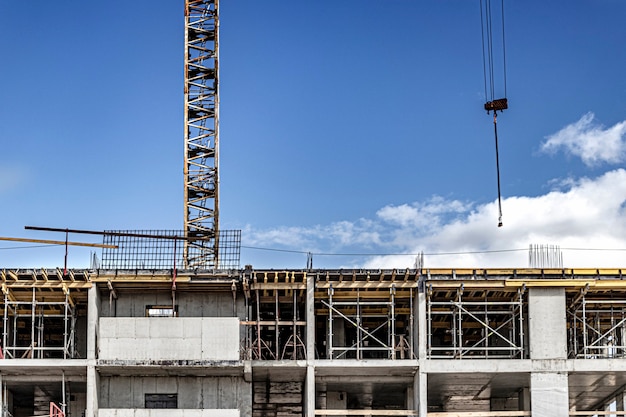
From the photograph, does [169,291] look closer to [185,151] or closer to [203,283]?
[203,283]

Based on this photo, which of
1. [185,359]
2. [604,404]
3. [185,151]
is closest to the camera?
[185,359]

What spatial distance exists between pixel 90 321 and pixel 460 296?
18954 millimetres

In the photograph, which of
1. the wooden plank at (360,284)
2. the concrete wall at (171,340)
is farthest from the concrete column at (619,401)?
the concrete wall at (171,340)

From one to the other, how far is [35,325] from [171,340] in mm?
10355

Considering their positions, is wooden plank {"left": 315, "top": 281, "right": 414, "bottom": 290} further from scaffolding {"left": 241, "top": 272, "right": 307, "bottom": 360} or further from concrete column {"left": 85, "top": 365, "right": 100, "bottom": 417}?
concrete column {"left": 85, "top": 365, "right": 100, "bottom": 417}

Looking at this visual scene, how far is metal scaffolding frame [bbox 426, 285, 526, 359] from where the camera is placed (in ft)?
184

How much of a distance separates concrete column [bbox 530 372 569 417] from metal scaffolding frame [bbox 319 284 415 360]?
6.38m

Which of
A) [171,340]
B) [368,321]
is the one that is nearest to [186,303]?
[171,340]

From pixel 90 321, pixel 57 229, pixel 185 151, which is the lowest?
pixel 90 321

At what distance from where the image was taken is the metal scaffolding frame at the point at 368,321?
5616cm

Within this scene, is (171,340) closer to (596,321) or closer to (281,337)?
(281,337)

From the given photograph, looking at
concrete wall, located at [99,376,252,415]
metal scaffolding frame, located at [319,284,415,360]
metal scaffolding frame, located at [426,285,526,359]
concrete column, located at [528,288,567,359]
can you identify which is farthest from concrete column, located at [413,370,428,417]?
concrete wall, located at [99,376,252,415]

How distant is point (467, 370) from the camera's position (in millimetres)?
55562

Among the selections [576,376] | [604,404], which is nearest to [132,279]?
[576,376]
